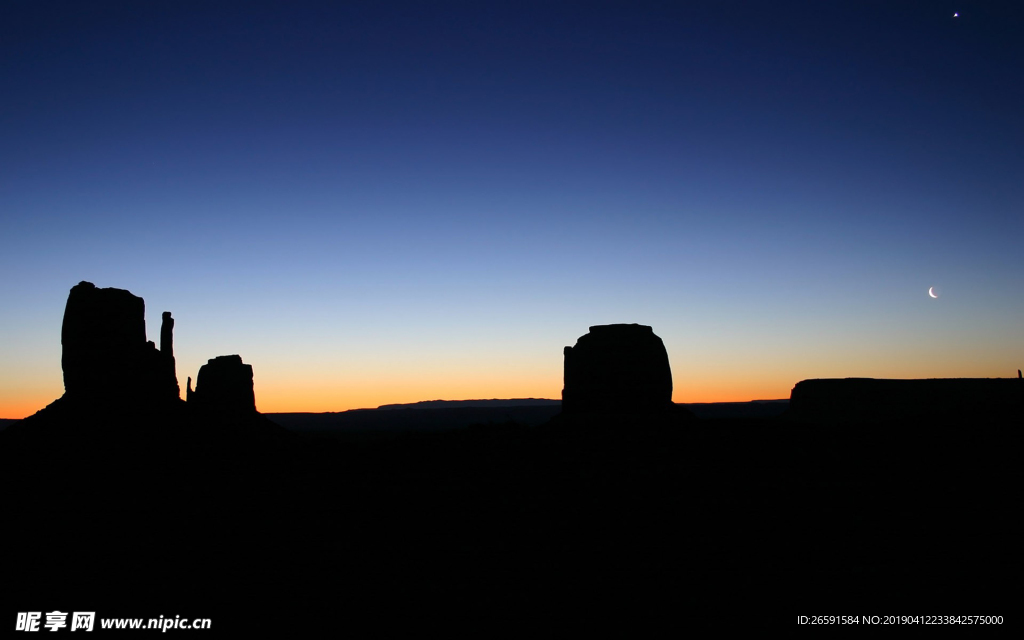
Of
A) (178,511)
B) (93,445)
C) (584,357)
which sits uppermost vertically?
(584,357)

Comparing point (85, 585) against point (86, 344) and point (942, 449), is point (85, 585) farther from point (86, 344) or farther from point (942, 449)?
point (942, 449)

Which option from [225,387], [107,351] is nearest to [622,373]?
[107,351]

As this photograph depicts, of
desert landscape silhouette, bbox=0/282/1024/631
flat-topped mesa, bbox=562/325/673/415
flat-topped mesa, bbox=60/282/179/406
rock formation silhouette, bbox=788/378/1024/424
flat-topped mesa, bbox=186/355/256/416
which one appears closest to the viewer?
desert landscape silhouette, bbox=0/282/1024/631

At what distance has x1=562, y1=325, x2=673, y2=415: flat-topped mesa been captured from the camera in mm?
56562

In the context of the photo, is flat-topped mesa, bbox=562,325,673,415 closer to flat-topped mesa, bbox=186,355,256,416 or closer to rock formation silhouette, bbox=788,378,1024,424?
rock formation silhouette, bbox=788,378,1024,424

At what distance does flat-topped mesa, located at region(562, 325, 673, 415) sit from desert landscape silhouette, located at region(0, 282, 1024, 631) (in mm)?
5977

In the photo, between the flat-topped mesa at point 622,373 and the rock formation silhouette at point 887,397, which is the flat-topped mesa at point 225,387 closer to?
the flat-topped mesa at point 622,373

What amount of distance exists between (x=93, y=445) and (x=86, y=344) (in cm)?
906

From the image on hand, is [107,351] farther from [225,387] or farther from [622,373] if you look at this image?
[622,373]

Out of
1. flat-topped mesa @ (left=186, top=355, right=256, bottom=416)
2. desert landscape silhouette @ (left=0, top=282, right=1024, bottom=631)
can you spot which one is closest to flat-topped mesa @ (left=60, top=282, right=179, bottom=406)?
desert landscape silhouette @ (left=0, top=282, right=1024, bottom=631)

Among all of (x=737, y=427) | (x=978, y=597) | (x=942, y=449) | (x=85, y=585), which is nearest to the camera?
(x=978, y=597)

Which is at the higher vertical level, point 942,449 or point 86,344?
point 86,344

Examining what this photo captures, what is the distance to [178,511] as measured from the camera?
30344 millimetres

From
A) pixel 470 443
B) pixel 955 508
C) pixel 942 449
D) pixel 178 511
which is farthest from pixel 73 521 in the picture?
pixel 942 449
